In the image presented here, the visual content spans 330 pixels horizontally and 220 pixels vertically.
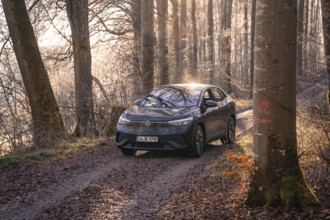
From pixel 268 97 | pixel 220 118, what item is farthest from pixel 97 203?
pixel 220 118

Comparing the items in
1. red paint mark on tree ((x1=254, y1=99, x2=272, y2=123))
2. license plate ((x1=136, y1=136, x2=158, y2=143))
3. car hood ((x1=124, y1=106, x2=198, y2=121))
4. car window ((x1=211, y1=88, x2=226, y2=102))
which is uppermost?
red paint mark on tree ((x1=254, y1=99, x2=272, y2=123))

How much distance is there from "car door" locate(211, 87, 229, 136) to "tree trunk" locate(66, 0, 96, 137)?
4.97 meters

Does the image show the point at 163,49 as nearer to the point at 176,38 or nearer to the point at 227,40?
the point at 176,38

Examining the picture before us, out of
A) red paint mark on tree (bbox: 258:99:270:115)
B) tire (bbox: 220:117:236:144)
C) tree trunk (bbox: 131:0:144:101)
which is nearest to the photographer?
red paint mark on tree (bbox: 258:99:270:115)

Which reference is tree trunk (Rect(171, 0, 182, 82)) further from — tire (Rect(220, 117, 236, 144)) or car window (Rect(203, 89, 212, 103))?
car window (Rect(203, 89, 212, 103))

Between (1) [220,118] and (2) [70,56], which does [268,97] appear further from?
(2) [70,56]

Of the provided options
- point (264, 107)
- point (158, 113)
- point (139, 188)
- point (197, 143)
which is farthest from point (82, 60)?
point (264, 107)

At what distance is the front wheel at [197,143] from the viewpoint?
9984 mm

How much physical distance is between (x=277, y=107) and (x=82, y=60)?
36.7ft

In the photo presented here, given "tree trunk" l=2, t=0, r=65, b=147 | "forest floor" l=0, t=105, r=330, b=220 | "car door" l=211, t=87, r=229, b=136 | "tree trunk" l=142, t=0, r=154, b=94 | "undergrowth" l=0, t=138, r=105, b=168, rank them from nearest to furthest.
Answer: "forest floor" l=0, t=105, r=330, b=220, "undergrowth" l=0, t=138, r=105, b=168, "car door" l=211, t=87, r=229, b=136, "tree trunk" l=2, t=0, r=65, b=147, "tree trunk" l=142, t=0, r=154, b=94

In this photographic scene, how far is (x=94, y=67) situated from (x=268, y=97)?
2434 centimetres

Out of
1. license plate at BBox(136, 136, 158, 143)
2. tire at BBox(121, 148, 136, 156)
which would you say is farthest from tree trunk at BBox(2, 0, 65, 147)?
license plate at BBox(136, 136, 158, 143)

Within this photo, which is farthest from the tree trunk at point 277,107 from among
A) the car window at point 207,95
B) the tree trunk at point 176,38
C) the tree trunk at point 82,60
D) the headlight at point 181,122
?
the tree trunk at point 176,38

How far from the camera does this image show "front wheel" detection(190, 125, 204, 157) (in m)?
9.98
